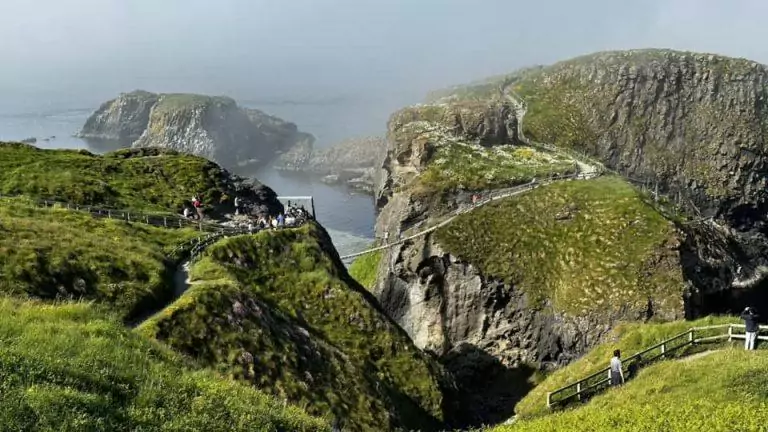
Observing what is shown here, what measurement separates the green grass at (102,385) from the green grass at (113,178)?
38814mm

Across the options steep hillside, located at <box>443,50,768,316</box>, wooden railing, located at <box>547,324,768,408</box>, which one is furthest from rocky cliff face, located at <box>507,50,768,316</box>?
wooden railing, located at <box>547,324,768,408</box>

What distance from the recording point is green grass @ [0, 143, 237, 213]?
5656 cm

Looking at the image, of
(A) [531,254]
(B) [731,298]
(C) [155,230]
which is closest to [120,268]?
(C) [155,230]

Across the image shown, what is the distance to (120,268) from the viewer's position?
3416 cm

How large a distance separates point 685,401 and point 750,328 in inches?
404

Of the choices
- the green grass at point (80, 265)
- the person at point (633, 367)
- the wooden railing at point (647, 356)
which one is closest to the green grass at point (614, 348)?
the wooden railing at point (647, 356)

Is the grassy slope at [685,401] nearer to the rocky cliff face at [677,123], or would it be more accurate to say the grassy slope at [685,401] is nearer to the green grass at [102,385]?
the green grass at [102,385]

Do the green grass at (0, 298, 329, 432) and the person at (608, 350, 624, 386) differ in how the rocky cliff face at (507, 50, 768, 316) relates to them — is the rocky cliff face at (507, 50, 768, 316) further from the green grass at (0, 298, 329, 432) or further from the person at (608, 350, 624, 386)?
the green grass at (0, 298, 329, 432)

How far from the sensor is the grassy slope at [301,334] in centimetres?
2942

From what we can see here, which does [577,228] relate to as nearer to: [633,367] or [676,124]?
[633,367]

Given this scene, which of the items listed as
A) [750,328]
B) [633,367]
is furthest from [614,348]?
[750,328]

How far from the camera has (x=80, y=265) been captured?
31.7 meters

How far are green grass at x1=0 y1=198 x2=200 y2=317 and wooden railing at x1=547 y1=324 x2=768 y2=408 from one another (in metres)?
23.4

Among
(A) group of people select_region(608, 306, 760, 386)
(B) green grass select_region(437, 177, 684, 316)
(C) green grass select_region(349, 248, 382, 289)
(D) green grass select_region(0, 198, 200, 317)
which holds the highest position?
(D) green grass select_region(0, 198, 200, 317)
